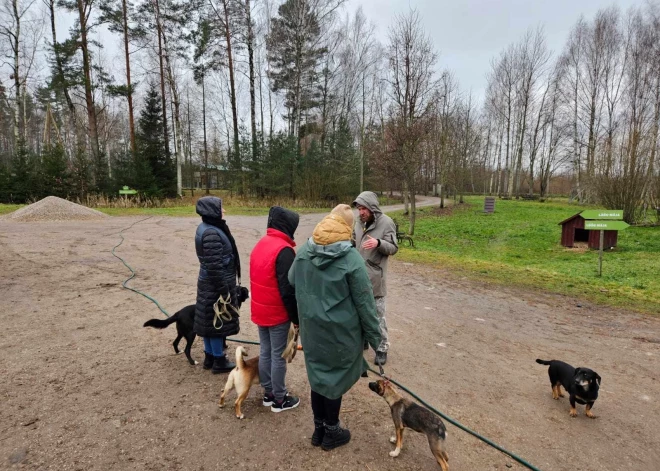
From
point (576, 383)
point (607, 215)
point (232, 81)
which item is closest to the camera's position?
point (576, 383)

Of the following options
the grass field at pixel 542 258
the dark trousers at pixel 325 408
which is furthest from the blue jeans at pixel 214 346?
the grass field at pixel 542 258

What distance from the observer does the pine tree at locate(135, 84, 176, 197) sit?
2430 cm

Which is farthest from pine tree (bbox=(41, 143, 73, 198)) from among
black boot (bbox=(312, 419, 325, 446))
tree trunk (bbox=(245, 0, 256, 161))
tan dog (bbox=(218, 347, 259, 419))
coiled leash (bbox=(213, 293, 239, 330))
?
black boot (bbox=(312, 419, 325, 446))

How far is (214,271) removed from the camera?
3320mm

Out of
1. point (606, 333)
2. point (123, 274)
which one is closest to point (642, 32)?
point (606, 333)

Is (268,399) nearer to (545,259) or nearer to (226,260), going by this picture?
(226,260)

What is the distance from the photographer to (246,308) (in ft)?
18.7

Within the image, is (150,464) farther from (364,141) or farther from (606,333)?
(364,141)

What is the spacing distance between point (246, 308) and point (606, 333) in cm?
540

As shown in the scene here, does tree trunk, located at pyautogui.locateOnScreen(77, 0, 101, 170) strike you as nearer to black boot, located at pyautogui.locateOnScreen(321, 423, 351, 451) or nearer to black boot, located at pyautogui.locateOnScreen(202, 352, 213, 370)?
black boot, located at pyautogui.locateOnScreen(202, 352, 213, 370)

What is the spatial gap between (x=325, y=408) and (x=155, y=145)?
26.4 metres

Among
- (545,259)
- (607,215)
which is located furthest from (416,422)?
(545,259)

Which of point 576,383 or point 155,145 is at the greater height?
point 155,145

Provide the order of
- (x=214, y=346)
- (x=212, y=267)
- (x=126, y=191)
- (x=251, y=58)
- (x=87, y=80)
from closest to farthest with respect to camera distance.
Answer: (x=212, y=267)
(x=214, y=346)
(x=126, y=191)
(x=87, y=80)
(x=251, y=58)
